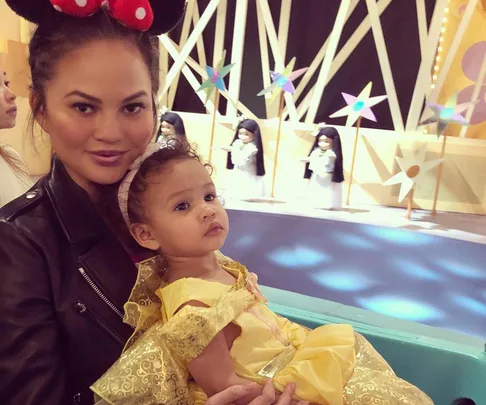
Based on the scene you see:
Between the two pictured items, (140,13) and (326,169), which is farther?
(326,169)

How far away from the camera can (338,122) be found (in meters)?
3.94

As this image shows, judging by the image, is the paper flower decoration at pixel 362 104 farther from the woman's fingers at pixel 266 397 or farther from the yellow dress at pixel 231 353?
the woman's fingers at pixel 266 397

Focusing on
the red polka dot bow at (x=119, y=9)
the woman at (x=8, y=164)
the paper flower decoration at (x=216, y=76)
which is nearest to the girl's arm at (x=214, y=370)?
the red polka dot bow at (x=119, y=9)

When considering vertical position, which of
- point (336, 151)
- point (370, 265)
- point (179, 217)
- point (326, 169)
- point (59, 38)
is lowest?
point (370, 265)

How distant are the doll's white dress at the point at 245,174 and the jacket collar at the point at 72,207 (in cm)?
270

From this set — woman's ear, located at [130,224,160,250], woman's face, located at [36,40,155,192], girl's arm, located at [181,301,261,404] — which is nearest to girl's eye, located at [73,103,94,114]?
woman's face, located at [36,40,155,192]

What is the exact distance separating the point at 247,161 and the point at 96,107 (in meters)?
2.73

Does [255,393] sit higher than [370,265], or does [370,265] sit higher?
[255,393]

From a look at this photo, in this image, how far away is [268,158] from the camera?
380cm

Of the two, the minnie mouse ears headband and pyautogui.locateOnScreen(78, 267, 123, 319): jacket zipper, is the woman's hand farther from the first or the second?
the minnie mouse ears headband

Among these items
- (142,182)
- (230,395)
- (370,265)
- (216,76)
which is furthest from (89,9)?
(216,76)

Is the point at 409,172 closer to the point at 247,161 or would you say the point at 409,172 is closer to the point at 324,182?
the point at 324,182

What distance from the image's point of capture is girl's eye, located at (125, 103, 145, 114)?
2.73ft

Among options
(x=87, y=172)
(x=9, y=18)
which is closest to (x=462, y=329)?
(x=87, y=172)
